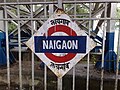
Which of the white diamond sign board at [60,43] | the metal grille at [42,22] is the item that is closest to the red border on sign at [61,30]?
the white diamond sign board at [60,43]

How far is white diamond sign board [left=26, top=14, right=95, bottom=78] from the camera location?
297cm

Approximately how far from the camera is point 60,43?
9.90ft

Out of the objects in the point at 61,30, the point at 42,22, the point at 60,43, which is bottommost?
the point at 60,43

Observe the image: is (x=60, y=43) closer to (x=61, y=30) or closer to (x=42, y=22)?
(x=61, y=30)

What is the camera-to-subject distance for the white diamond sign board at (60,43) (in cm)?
297

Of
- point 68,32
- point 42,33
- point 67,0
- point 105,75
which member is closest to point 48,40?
point 42,33

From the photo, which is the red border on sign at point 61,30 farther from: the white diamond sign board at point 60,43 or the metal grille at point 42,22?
the metal grille at point 42,22

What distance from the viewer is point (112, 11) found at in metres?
4.86

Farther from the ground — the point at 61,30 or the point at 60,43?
the point at 61,30

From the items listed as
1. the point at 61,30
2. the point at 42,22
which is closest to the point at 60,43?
the point at 61,30

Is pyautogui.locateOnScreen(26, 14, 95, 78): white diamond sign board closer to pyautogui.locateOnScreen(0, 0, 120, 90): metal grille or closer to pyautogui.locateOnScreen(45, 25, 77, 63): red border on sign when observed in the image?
pyautogui.locateOnScreen(45, 25, 77, 63): red border on sign

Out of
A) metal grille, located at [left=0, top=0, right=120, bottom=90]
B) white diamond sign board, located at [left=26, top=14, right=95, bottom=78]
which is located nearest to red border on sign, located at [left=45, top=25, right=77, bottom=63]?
white diamond sign board, located at [left=26, top=14, right=95, bottom=78]

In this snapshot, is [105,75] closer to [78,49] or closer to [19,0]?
[78,49]

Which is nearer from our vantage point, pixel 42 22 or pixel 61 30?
pixel 61 30
